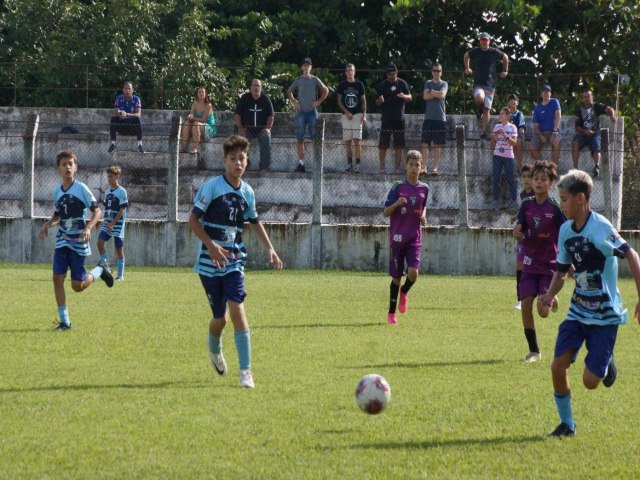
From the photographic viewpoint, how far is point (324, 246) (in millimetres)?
22641

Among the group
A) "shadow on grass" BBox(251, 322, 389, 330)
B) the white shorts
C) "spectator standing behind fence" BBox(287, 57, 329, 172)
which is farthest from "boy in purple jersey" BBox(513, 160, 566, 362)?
the white shorts

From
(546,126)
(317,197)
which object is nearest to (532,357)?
(317,197)

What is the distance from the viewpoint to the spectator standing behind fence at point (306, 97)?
77.1 ft

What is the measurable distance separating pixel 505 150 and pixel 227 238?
1433 centimetres

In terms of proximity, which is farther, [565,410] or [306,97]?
[306,97]

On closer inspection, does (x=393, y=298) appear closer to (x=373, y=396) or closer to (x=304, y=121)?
(x=373, y=396)

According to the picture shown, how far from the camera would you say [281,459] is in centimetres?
666

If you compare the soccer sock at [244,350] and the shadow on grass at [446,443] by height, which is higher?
the soccer sock at [244,350]

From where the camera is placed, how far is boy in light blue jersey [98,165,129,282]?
1978 cm

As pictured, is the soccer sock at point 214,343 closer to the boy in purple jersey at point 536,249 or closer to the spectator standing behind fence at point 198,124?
the boy in purple jersey at point 536,249

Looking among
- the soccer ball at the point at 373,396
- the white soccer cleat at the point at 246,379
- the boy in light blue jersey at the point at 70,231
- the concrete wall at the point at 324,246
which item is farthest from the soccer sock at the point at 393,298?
the concrete wall at the point at 324,246

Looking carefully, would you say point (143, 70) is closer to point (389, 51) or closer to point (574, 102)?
point (389, 51)

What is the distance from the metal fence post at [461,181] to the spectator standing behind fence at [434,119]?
1.42 m

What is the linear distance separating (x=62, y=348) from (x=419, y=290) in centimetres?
834
